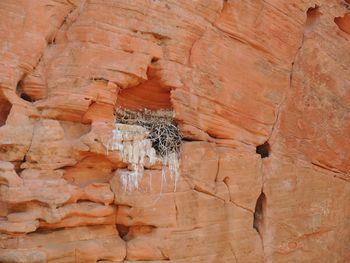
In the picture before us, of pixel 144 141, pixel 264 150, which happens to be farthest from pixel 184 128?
pixel 264 150

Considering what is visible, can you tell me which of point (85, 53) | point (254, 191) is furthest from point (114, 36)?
point (254, 191)

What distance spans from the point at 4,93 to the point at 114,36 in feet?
4.11

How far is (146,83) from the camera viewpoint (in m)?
5.73

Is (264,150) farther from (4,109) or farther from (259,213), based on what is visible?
(4,109)

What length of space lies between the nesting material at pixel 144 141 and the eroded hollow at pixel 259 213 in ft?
4.61

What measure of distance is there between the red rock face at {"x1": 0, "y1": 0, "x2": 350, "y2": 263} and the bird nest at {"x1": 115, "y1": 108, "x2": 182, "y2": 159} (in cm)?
14

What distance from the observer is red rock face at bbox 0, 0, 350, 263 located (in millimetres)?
5082

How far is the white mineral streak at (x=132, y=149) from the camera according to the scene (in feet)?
17.6

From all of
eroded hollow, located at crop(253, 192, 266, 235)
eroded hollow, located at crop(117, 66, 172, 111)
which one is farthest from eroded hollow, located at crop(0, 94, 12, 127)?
eroded hollow, located at crop(253, 192, 266, 235)

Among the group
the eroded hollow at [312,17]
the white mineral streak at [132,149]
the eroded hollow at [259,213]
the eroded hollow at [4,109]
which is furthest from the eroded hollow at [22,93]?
the eroded hollow at [312,17]

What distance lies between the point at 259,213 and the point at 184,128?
1.62 m

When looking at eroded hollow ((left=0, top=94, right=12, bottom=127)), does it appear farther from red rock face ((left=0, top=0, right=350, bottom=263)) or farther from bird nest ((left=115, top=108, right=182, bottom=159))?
bird nest ((left=115, top=108, right=182, bottom=159))

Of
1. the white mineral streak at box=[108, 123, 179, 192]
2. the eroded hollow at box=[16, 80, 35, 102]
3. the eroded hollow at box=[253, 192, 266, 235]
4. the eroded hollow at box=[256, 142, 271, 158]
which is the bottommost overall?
the eroded hollow at box=[253, 192, 266, 235]

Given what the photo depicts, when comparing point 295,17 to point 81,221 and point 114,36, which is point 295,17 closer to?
point 114,36
